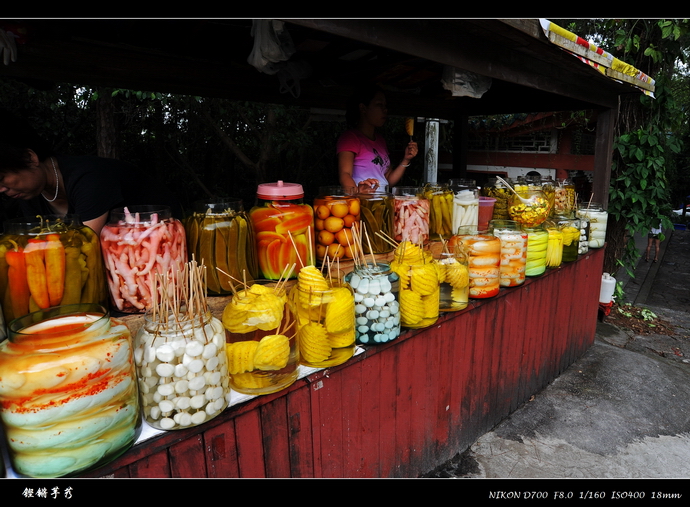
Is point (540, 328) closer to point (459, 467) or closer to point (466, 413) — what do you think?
point (466, 413)

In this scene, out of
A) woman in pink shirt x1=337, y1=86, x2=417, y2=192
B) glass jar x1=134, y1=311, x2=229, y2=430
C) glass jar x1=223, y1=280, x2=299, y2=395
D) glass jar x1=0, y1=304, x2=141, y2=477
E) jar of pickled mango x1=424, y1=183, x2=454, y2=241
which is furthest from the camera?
woman in pink shirt x1=337, y1=86, x2=417, y2=192

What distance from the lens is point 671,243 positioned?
11.7 m

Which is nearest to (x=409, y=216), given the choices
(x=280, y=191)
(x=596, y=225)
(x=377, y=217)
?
(x=377, y=217)

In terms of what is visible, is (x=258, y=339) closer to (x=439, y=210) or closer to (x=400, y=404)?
(x=400, y=404)

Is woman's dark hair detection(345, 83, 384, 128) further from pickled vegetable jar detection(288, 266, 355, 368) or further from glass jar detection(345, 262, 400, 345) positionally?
pickled vegetable jar detection(288, 266, 355, 368)

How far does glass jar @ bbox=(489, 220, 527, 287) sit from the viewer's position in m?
2.46

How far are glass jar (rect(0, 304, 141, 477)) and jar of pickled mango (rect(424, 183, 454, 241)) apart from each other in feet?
5.92

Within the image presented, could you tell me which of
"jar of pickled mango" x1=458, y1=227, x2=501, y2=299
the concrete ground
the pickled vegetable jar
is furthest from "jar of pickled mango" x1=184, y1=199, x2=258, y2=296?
the concrete ground

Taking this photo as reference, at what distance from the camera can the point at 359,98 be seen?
9.98 feet

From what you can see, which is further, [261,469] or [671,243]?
[671,243]

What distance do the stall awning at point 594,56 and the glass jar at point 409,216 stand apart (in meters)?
1.06

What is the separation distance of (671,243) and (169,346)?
14.1 metres

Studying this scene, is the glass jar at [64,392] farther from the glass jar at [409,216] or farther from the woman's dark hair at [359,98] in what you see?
the woman's dark hair at [359,98]
